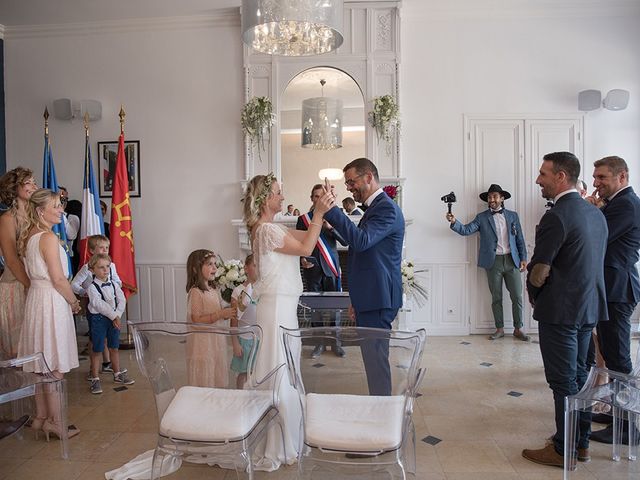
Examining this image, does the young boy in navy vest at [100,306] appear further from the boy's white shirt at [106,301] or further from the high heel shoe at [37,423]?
the high heel shoe at [37,423]

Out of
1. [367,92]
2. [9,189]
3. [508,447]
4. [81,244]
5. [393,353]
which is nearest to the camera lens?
[393,353]

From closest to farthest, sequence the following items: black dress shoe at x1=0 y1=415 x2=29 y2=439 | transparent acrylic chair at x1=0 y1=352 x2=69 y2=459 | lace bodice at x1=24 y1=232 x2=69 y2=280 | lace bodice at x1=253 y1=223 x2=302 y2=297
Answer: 1. black dress shoe at x1=0 y1=415 x2=29 y2=439
2. transparent acrylic chair at x1=0 y1=352 x2=69 y2=459
3. lace bodice at x1=253 y1=223 x2=302 y2=297
4. lace bodice at x1=24 y1=232 x2=69 y2=280

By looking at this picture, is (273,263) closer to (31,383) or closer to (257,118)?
(31,383)

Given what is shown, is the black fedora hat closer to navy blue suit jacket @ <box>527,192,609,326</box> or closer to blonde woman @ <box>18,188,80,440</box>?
navy blue suit jacket @ <box>527,192,609,326</box>

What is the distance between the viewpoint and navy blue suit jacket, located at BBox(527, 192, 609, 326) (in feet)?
9.27

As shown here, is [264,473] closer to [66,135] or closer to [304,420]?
[304,420]

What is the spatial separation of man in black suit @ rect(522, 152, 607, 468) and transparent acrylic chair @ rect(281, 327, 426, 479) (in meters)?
1.05

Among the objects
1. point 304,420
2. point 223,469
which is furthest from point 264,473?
point 304,420

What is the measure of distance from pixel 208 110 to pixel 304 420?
17.5 ft

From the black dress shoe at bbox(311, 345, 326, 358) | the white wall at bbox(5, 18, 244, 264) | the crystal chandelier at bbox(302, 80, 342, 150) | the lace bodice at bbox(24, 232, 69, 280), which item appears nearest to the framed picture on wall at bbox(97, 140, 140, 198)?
the white wall at bbox(5, 18, 244, 264)

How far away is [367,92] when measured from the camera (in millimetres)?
6559

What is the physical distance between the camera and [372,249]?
313 centimetres

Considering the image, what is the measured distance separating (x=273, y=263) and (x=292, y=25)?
1724 millimetres

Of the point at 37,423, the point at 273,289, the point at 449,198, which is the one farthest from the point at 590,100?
the point at 37,423
